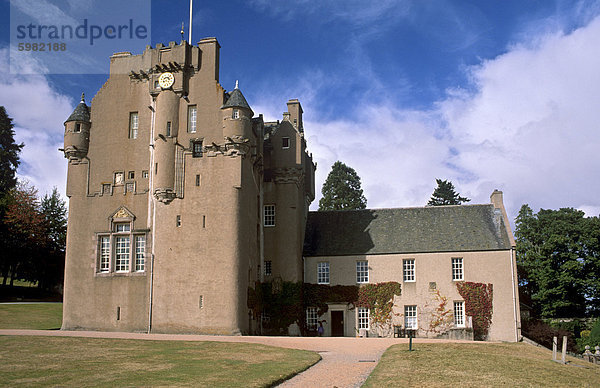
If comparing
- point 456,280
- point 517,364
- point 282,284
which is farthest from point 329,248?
point 517,364

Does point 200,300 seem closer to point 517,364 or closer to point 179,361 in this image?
point 179,361

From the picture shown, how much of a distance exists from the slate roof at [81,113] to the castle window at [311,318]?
21.2 meters

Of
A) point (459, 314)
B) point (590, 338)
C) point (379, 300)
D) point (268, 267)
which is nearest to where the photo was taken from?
point (459, 314)

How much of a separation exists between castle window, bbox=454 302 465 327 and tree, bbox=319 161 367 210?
30106mm

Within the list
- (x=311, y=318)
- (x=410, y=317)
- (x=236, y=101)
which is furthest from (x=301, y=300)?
(x=236, y=101)

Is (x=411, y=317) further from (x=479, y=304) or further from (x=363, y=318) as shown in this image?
A: (x=479, y=304)

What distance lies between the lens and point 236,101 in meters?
36.8

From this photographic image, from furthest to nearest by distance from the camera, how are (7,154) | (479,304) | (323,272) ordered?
(7,154), (323,272), (479,304)

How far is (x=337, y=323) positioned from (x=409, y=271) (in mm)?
6508

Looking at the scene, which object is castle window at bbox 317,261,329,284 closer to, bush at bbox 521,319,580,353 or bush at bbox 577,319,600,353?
bush at bbox 521,319,580,353

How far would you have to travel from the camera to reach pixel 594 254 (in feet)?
169

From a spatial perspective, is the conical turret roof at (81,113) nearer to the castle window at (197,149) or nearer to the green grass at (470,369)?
the castle window at (197,149)

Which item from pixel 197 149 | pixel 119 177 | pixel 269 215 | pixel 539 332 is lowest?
pixel 539 332

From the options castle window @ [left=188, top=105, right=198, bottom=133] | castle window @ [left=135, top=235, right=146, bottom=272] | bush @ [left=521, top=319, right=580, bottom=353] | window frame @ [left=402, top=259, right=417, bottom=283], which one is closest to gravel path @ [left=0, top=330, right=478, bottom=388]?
castle window @ [left=135, top=235, right=146, bottom=272]
